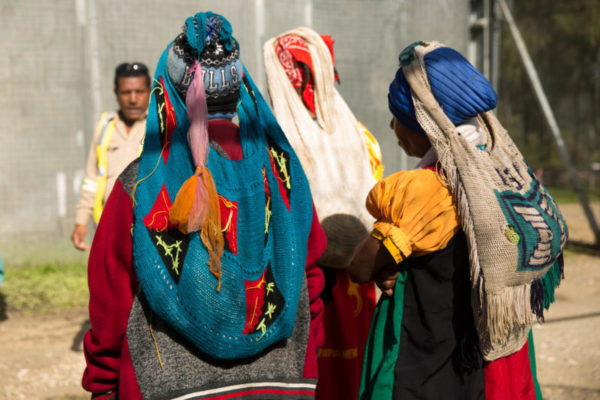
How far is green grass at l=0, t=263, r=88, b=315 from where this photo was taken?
238 inches

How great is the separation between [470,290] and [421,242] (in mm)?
260

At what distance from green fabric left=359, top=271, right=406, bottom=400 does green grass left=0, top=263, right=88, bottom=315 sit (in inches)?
178

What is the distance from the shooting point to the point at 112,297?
1768mm

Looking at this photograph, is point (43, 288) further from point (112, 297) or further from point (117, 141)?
point (112, 297)

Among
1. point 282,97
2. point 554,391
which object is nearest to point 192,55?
point 282,97

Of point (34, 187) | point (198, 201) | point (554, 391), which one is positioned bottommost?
point (554, 391)

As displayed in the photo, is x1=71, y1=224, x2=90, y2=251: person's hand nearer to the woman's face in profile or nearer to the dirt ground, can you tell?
the dirt ground

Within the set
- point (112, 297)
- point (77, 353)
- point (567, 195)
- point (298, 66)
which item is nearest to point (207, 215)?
point (112, 297)

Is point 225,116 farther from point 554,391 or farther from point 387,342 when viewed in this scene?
point 554,391

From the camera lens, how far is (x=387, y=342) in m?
2.17

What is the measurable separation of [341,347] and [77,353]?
2.57 metres

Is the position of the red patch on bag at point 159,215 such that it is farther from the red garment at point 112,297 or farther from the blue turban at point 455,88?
the blue turban at point 455,88

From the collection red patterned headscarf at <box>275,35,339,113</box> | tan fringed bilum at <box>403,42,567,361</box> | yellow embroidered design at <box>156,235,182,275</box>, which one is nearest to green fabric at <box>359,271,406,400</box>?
tan fringed bilum at <box>403,42,567,361</box>

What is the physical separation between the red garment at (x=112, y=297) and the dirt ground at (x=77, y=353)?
253 cm
